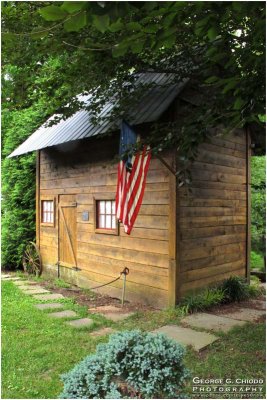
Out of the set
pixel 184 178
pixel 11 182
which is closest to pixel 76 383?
pixel 184 178

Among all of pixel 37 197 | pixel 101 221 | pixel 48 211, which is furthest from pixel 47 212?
pixel 101 221

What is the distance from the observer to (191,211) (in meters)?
6.32

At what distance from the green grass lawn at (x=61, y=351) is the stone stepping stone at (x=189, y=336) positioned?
0.36ft

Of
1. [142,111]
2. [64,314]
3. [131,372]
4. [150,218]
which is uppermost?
[142,111]

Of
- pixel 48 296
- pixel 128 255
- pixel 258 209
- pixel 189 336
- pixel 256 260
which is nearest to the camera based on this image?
pixel 189 336

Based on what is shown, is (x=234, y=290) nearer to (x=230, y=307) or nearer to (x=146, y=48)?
(x=230, y=307)

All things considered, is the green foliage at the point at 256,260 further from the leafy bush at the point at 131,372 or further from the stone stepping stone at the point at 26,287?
the leafy bush at the point at 131,372

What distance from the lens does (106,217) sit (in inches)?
291

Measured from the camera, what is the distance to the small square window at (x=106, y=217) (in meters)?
7.19

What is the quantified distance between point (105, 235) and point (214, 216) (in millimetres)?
2242

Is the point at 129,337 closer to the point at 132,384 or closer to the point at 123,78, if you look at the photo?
the point at 132,384

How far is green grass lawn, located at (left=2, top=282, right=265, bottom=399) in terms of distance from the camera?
355cm

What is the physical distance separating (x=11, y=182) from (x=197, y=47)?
768 centimetres

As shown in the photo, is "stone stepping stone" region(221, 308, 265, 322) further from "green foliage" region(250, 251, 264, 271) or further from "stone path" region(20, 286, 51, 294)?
"green foliage" region(250, 251, 264, 271)
